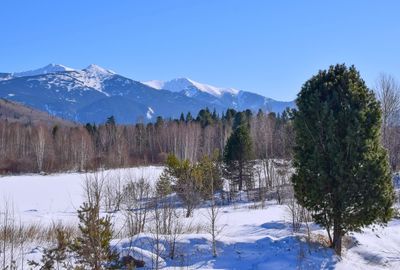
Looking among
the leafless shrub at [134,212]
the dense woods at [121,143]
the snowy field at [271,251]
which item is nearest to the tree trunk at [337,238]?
the snowy field at [271,251]

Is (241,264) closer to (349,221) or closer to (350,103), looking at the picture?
(349,221)

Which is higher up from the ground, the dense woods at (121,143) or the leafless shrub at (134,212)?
the dense woods at (121,143)

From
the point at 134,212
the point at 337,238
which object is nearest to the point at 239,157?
the point at 134,212

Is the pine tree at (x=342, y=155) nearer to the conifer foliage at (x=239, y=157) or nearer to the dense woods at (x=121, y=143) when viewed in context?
the conifer foliage at (x=239, y=157)

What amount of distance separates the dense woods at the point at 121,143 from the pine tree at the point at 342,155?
3644 cm

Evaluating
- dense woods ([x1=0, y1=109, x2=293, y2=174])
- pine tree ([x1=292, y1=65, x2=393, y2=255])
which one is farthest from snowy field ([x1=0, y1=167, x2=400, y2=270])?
dense woods ([x1=0, y1=109, x2=293, y2=174])

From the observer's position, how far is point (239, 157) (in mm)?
35750

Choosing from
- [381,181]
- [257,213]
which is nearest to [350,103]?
[381,181]

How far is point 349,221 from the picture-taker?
11891 mm

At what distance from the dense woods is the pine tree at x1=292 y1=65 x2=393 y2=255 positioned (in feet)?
120

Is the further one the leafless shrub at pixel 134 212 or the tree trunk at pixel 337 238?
the leafless shrub at pixel 134 212

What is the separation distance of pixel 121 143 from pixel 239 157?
126 ft

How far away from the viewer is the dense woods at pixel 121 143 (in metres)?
58.4

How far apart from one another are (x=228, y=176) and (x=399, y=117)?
804 inches
